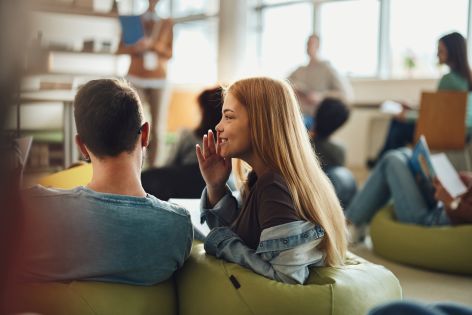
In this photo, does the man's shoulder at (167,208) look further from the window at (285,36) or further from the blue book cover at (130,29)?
the window at (285,36)

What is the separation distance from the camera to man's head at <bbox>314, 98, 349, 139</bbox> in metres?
3.80

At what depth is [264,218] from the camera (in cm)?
154

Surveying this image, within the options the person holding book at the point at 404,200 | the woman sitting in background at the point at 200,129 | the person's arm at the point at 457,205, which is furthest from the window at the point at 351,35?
the woman sitting in background at the point at 200,129

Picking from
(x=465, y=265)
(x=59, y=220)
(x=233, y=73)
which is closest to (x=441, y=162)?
(x=465, y=265)

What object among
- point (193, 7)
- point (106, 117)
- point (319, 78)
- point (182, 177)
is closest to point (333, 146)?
point (182, 177)

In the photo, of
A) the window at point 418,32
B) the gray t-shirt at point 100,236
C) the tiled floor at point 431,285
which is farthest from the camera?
the window at point 418,32

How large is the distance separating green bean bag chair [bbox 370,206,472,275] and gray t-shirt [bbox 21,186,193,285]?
70.2 inches

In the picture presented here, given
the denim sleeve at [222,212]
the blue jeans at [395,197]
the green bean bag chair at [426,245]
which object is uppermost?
the denim sleeve at [222,212]

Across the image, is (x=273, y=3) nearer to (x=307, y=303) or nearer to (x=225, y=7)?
(x=225, y=7)

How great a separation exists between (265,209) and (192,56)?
7781mm

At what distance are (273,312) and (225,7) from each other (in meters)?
5.40

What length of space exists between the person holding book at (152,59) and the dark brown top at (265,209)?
3.62 m

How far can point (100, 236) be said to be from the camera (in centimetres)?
147

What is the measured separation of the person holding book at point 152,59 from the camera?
517 cm
